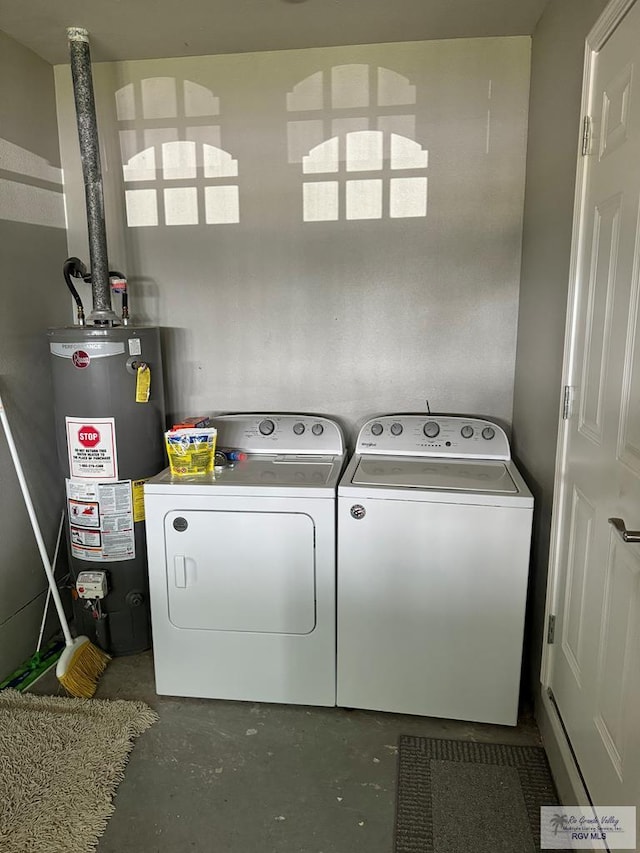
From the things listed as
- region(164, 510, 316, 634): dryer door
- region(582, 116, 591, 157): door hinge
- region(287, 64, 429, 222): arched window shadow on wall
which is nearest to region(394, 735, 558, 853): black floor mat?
region(164, 510, 316, 634): dryer door

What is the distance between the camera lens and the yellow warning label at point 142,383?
2.28m

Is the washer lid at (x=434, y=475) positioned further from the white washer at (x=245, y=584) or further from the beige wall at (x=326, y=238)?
the beige wall at (x=326, y=238)

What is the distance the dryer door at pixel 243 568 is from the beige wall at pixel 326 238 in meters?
0.81

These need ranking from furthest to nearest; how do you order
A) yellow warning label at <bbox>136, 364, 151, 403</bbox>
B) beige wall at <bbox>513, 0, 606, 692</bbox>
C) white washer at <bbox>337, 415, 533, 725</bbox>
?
yellow warning label at <bbox>136, 364, 151, 403</bbox>, white washer at <bbox>337, 415, 533, 725</bbox>, beige wall at <bbox>513, 0, 606, 692</bbox>

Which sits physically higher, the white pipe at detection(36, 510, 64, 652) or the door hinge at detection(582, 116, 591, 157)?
the door hinge at detection(582, 116, 591, 157)

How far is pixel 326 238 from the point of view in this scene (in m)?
2.57

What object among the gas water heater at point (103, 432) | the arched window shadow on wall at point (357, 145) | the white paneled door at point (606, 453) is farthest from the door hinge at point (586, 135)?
the gas water heater at point (103, 432)

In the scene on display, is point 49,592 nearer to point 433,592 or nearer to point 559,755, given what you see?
point 433,592

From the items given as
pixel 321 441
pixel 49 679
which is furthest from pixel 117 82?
pixel 49 679

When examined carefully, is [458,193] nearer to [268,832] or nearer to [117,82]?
[117,82]

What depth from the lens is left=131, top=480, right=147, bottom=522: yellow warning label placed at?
2.32m

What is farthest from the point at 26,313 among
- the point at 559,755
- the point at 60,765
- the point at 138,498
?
the point at 559,755

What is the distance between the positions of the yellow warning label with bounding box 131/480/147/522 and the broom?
36 centimetres

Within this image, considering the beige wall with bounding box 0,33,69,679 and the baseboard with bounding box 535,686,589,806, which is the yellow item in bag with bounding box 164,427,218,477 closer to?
Answer: the beige wall with bounding box 0,33,69,679
